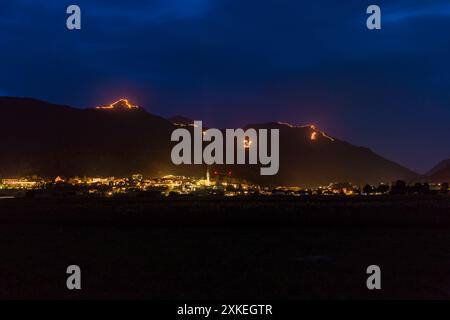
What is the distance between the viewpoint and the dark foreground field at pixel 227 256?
57.0ft

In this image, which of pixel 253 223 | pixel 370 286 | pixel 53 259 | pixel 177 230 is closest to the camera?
pixel 370 286

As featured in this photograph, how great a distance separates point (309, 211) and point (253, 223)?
36.4ft

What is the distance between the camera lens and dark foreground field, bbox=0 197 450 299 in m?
17.4

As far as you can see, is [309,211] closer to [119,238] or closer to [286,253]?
[119,238]

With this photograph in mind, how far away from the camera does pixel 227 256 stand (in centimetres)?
2480

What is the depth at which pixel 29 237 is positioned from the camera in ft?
110

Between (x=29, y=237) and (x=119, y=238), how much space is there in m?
4.88

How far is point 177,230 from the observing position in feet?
124
